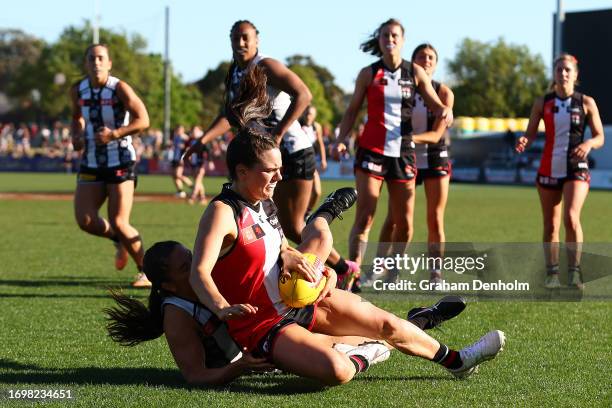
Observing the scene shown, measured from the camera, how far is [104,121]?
356 inches

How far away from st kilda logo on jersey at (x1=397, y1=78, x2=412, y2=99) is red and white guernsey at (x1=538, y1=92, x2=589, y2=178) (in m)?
1.36

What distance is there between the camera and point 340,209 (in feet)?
18.2

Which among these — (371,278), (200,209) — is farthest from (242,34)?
(200,209)

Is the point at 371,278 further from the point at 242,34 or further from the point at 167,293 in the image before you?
the point at 167,293

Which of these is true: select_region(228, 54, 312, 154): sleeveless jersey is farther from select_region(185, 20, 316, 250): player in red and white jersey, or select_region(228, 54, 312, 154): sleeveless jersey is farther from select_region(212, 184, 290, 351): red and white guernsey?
select_region(212, 184, 290, 351): red and white guernsey

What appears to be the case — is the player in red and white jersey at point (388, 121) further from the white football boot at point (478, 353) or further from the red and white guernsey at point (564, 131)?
the white football boot at point (478, 353)

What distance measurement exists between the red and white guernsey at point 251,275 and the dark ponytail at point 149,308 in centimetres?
44

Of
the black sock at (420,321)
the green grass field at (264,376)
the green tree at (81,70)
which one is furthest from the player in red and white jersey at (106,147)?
the green tree at (81,70)

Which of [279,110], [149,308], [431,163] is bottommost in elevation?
[149,308]

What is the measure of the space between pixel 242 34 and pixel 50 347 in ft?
9.10

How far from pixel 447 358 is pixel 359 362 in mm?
464

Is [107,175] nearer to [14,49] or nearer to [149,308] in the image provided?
[149,308]

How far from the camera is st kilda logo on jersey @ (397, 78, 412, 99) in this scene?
861 centimetres
